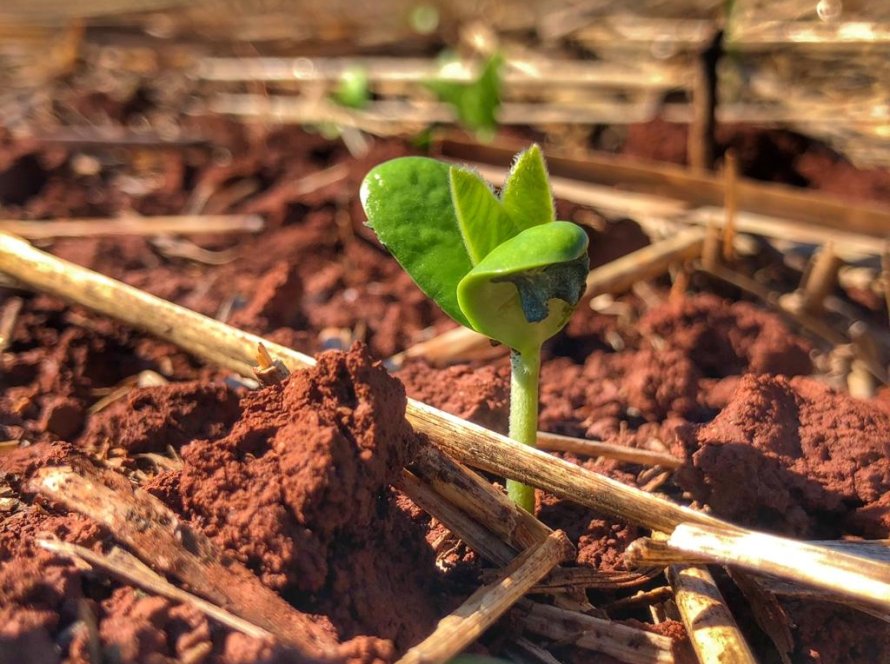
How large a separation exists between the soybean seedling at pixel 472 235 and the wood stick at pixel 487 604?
0.36 feet

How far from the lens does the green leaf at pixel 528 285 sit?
1121 mm

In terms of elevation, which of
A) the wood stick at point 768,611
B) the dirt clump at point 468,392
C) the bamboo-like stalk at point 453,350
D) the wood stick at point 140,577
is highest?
the wood stick at point 140,577

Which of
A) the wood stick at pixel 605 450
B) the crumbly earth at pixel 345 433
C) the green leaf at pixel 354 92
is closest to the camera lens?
the crumbly earth at pixel 345 433

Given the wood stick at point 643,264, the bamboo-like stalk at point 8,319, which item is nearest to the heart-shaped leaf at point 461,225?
the wood stick at point 643,264

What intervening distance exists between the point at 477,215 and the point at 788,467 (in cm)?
58

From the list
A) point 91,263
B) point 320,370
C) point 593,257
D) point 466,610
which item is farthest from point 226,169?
point 466,610

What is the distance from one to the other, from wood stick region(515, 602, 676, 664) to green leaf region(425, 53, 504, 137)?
2.05 meters

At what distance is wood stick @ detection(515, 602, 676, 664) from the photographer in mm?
1229

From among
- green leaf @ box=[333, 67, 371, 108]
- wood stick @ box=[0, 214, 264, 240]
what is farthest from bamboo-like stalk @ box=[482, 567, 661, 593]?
green leaf @ box=[333, 67, 371, 108]

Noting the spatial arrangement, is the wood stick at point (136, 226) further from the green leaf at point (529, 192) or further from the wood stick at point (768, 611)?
the wood stick at point (768, 611)

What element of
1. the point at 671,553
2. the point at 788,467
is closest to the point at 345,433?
the point at 671,553

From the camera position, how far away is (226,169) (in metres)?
2.96

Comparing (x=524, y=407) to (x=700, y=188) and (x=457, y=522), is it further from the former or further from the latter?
(x=700, y=188)

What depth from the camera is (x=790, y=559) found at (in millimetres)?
1157
